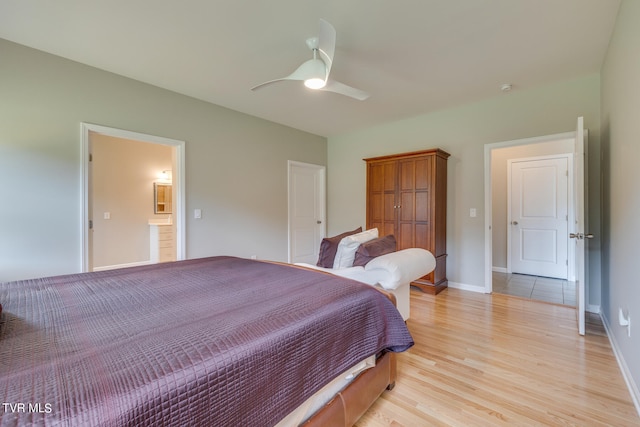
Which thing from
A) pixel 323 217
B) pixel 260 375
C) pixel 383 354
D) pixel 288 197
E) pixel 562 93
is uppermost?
pixel 562 93

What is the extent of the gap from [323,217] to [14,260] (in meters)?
4.06

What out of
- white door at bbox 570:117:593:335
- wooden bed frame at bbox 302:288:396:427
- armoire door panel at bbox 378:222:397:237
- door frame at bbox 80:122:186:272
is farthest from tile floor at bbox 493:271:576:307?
door frame at bbox 80:122:186:272

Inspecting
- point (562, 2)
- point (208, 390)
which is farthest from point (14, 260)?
point (562, 2)

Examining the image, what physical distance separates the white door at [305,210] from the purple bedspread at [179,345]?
3254mm

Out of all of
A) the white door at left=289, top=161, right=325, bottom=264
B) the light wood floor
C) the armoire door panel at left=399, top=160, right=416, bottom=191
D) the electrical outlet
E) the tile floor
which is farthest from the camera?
the white door at left=289, top=161, right=325, bottom=264

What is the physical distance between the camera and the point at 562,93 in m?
3.16

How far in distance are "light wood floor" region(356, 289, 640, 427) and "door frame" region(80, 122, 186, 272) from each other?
286cm

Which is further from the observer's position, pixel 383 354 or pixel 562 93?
pixel 562 93

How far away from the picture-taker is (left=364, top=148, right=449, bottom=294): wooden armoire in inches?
146

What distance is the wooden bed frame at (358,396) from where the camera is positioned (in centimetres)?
121

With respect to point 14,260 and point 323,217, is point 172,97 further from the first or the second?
point 323,217

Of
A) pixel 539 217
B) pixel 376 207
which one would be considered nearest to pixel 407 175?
pixel 376 207

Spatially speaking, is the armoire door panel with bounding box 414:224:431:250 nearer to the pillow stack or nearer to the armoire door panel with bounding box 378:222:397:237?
the armoire door panel with bounding box 378:222:397:237

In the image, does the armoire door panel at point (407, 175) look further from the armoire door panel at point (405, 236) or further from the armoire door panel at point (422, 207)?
the armoire door panel at point (405, 236)
